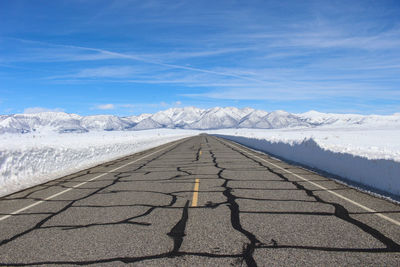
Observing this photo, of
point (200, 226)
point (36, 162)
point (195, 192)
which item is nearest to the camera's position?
point (200, 226)

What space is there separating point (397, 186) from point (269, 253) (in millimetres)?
5792

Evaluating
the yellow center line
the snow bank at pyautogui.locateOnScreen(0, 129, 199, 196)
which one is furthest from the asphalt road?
the snow bank at pyautogui.locateOnScreen(0, 129, 199, 196)

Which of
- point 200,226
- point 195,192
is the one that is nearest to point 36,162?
point 195,192

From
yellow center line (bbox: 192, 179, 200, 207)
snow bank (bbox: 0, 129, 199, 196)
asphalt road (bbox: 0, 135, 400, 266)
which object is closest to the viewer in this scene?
asphalt road (bbox: 0, 135, 400, 266)

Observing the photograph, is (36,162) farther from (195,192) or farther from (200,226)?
(200,226)

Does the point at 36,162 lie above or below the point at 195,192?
above

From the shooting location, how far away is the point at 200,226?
514 centimetres

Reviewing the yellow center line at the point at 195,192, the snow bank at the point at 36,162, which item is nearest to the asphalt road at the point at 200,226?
the yellow center line at the point at 195,192

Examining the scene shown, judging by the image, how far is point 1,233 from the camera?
502 centimetres

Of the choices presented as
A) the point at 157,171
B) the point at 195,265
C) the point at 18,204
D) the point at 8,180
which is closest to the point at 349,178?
the point at 157,171

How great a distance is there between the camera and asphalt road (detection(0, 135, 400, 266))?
3924 mm

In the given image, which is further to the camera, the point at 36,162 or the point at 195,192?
the point at 36,162

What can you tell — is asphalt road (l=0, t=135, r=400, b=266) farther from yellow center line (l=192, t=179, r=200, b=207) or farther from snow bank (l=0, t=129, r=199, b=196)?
snow bank (l=0, t=129, r=199, b=196)

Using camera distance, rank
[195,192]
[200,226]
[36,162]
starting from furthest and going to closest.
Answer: [36,162] → [195,192] → [200,226]
